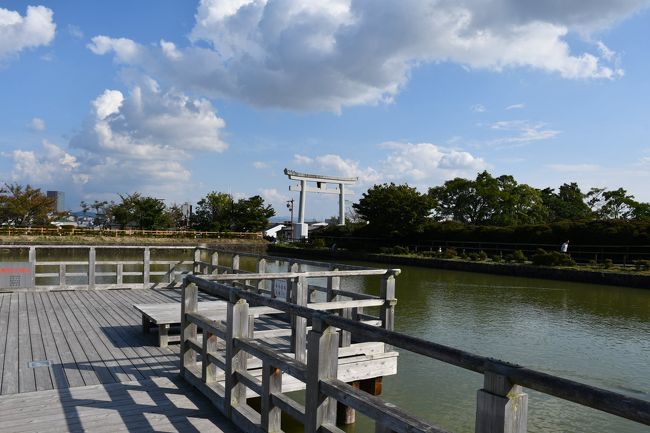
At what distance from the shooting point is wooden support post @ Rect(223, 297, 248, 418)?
13.5ft

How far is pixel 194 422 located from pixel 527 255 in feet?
106

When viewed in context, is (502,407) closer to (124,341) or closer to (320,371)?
(320,371)

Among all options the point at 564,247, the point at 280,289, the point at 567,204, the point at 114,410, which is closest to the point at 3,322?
the point at 280,289

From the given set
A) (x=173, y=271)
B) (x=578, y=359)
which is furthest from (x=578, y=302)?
(x=173, y=271)

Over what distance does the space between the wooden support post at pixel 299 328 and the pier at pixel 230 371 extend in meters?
0.01

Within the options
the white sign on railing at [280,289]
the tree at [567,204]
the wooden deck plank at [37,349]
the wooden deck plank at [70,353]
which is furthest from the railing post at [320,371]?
the tree at [567,204]

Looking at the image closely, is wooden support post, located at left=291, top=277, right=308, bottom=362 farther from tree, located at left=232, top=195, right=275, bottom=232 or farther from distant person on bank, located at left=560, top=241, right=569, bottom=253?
tree, located at left=232, top=195, right=275, bottom=232

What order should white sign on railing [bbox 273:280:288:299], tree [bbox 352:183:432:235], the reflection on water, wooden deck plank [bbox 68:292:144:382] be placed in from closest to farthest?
wooden deck plank [bbox 68:292:144:382] < the reflection on water < white sign on railing [bbox 273:280:288:299] < tree [bbox 352:183:432:235]

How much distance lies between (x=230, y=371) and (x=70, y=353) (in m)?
2.74

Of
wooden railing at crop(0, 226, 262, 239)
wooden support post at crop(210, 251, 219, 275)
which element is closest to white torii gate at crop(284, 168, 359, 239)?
wooden railing at crop(0, 226, 262, 239)

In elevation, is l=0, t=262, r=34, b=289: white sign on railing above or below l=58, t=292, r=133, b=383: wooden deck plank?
above

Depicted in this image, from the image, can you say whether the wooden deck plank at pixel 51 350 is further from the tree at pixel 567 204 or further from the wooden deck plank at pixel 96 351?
the tree at pixel 567 204

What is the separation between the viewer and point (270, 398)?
3641 mm

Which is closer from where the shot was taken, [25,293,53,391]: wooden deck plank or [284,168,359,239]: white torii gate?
[25,293,53,391]: wooden deck plank
